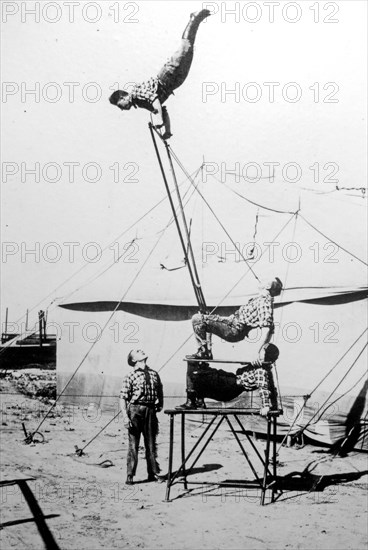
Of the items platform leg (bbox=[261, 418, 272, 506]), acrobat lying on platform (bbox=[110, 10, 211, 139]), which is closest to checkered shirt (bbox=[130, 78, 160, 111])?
acrobat lying on platform (bbox=[110, 10, 211, 139])

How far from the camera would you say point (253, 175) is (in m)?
3.15

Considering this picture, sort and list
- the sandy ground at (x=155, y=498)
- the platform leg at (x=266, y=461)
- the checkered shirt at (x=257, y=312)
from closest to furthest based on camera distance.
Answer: the sandy ground at (x=155, y=498), the platform leg at (x=266, y=461), the checkered shirt at (x=257, y=312)

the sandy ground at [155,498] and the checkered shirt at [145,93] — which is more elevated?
the checkered shirt at [145,93]

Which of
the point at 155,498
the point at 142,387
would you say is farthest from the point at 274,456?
the point at 142,387

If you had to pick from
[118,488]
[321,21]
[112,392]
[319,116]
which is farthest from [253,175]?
[118,488]

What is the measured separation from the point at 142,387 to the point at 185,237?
0.74 metres

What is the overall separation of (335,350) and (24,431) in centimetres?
153

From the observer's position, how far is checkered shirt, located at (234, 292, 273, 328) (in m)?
3.12

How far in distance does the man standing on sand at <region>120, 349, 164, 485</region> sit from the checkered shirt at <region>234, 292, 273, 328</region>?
1.62 ft

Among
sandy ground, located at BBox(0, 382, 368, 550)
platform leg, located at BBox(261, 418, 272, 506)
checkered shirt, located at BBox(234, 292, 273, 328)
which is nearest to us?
sandy ground, located at BBox(0, 382, 368, 550)

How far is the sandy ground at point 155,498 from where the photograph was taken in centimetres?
288

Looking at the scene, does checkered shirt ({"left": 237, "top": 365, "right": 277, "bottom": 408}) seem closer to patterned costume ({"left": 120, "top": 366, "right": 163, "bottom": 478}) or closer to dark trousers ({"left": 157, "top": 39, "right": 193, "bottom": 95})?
patterned costume ({"left": 120, "top": 366, "right": 163, "bottom": 478})

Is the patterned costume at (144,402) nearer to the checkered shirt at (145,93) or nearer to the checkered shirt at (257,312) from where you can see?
the checkered shirt at (257,312)

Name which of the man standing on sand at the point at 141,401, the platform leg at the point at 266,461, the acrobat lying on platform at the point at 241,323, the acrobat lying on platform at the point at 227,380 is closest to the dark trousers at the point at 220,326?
the acrobat lying on platform at the point at 241,323
